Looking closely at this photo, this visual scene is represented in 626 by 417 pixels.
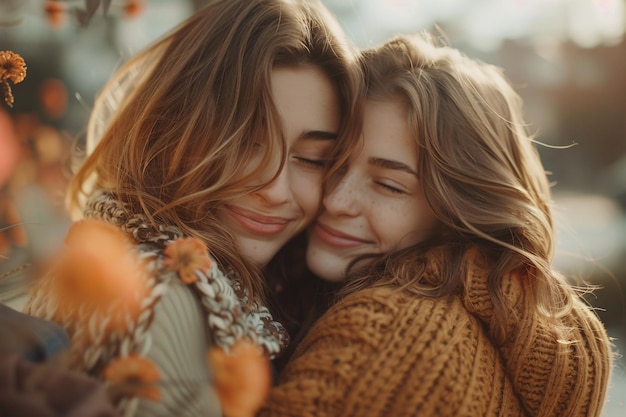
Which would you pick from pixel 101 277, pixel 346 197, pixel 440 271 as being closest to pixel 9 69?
pixel 101 277

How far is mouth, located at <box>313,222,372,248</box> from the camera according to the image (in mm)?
1871

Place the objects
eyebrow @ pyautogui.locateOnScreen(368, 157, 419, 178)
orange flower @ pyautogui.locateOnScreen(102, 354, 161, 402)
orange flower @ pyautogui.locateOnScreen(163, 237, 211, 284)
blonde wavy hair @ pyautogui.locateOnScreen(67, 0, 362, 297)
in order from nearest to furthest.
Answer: orange flower @ pyautogui.locateOnScreen(102, 354, 161, 402)
orange flower @ pyautogui.locateOnScreen(163, 237, 211, 284)
blonde wavy hair @ pyautogui.locateOnScreen(67, 0, 362, 297)
eyebrow @ pyautogui.locateOnScreen(368, 157, 419, 178)

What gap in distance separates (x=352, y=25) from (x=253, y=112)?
69cm

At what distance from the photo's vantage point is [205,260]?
4.57 feet

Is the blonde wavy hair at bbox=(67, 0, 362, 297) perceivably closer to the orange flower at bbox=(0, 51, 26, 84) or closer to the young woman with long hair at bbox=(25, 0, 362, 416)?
the young woman with long hair at bbox=(25, 0, 362, 416)

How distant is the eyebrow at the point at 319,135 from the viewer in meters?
1.74

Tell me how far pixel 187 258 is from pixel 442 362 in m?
0.61

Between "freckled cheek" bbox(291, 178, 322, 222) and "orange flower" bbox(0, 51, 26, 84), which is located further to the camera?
"freckled cheek" bbox(291, 178, 322, 222)

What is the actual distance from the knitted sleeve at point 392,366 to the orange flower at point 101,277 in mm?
377

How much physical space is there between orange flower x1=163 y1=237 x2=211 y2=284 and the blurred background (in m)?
0.38

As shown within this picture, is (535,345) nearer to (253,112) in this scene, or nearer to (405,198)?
(405,198)

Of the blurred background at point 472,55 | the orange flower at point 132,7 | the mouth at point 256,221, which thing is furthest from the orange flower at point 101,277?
the orange flower at point 132,7

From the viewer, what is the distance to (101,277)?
1.28 m

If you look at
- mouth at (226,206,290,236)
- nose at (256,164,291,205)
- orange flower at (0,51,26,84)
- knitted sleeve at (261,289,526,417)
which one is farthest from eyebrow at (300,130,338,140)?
orange flower at (0,51,26,84)
